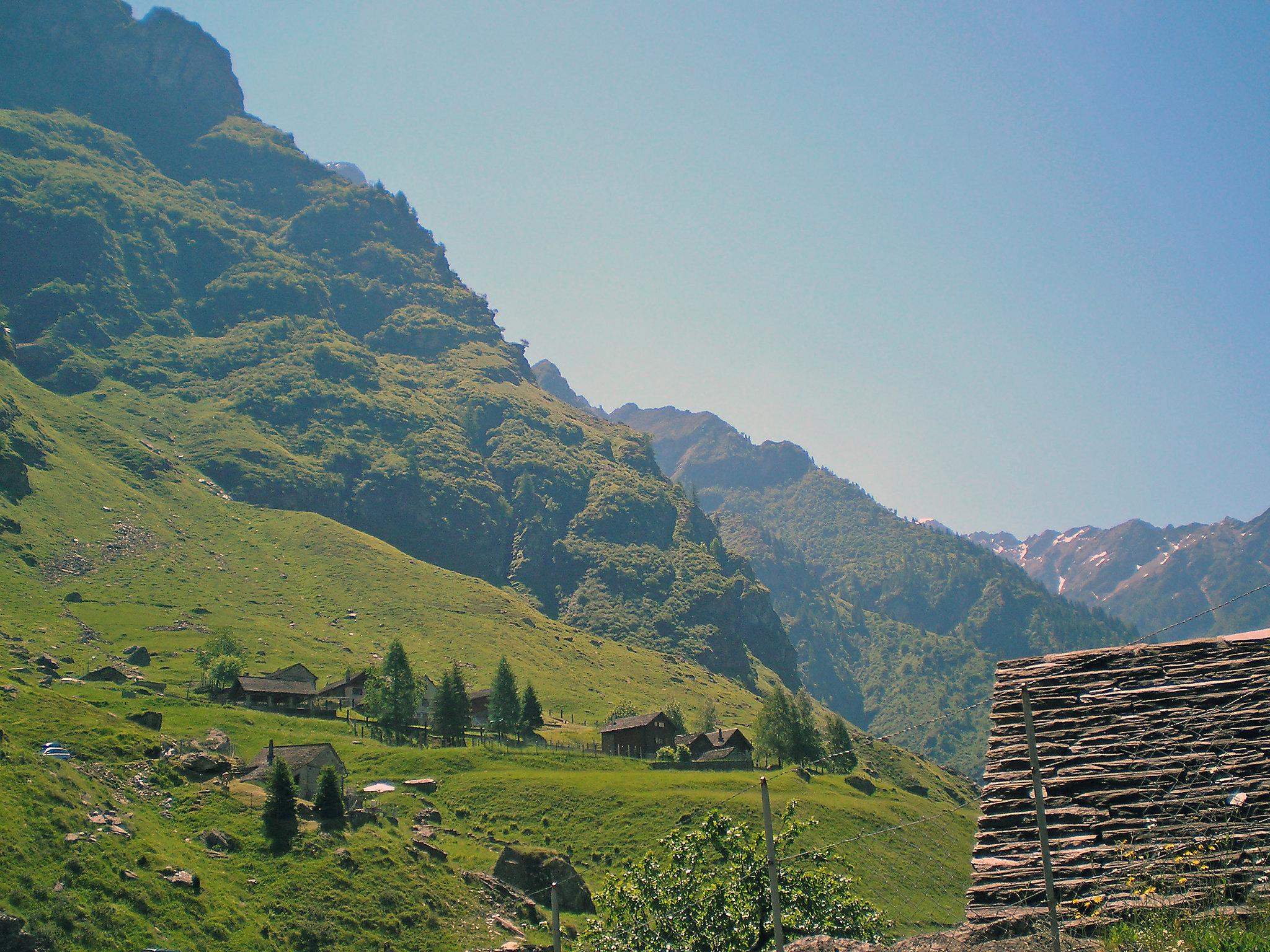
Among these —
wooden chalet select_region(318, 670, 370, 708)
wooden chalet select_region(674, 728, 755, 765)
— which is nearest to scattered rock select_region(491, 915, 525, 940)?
wooden chalet select_region(674, 728, 755, 765)

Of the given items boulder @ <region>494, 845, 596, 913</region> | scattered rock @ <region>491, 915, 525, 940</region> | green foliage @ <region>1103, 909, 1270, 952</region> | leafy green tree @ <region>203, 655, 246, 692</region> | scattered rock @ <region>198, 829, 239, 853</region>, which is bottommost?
scattered rock @ <region>491, 915, 525, 940</region>

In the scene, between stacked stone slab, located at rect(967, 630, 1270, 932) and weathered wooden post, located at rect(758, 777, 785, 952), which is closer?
stacked stone slab, located at rect(967, 630, 1270, 932)

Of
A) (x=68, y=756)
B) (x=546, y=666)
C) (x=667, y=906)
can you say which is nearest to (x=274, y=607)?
(x=546, y=666)

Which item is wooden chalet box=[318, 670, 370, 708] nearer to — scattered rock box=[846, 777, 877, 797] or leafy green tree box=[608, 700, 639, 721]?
leafy green tree box=[608, 700, 639, 721]

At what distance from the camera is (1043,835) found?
362 inches

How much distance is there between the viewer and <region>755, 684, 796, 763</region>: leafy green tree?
122 meters

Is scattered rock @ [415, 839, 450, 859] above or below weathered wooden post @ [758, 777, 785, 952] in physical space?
below

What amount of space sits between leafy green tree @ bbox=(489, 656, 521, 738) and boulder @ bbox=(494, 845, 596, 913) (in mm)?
50533

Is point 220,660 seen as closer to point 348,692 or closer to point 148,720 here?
point 348,692

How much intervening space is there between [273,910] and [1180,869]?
5201cm

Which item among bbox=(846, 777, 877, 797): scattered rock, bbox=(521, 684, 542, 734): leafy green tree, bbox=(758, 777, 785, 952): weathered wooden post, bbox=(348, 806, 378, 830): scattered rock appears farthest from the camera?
bbox=(521, 684, 542, 734): leafy green tree

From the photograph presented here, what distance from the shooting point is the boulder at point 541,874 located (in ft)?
210

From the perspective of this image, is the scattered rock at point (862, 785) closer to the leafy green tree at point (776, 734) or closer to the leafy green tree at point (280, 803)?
the leafy green tree at point (776, 734)

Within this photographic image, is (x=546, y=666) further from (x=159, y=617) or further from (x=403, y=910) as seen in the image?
(x=403, y=910)
